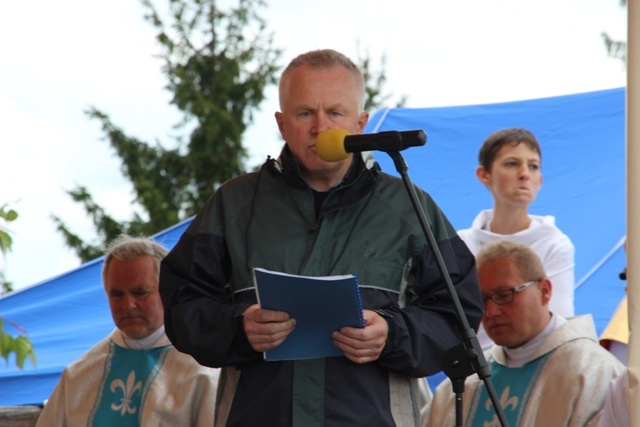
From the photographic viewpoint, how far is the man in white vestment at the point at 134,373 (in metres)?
4.94


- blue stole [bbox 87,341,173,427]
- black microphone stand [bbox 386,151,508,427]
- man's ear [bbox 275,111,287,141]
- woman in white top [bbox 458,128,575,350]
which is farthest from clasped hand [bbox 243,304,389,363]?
woman in white top [bbox 458,128,575,350]

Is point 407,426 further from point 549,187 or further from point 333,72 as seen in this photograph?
point 549,187

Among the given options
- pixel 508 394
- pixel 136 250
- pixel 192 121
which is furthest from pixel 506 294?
pixel 192 121

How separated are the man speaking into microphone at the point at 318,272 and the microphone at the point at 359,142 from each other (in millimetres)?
24

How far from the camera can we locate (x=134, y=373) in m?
5.22

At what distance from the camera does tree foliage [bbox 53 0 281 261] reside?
64.9 feet

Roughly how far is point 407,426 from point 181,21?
716 inches

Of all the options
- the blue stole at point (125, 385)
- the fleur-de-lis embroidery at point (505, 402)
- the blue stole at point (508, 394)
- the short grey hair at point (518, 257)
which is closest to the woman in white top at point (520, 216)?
the blue stole at point (508, 394)

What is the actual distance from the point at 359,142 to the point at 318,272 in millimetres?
453

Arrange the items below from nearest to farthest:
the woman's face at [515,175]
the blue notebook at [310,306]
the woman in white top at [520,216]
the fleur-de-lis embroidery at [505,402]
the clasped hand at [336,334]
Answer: the blue notebook at [310,306] → the clasped hand at [336,334] → the fleur-de-lis embroidery at [505,402] → the woman in white top at [520,216] → the woman's face at [515,175]

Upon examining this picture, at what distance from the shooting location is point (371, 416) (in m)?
3.05

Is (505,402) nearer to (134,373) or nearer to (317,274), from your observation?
(134,373)

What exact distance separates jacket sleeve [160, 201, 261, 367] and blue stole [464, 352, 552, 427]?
1914 mm

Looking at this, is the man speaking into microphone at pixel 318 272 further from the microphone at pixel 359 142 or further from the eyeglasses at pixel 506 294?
the eyeglasses at pixel 506 294
